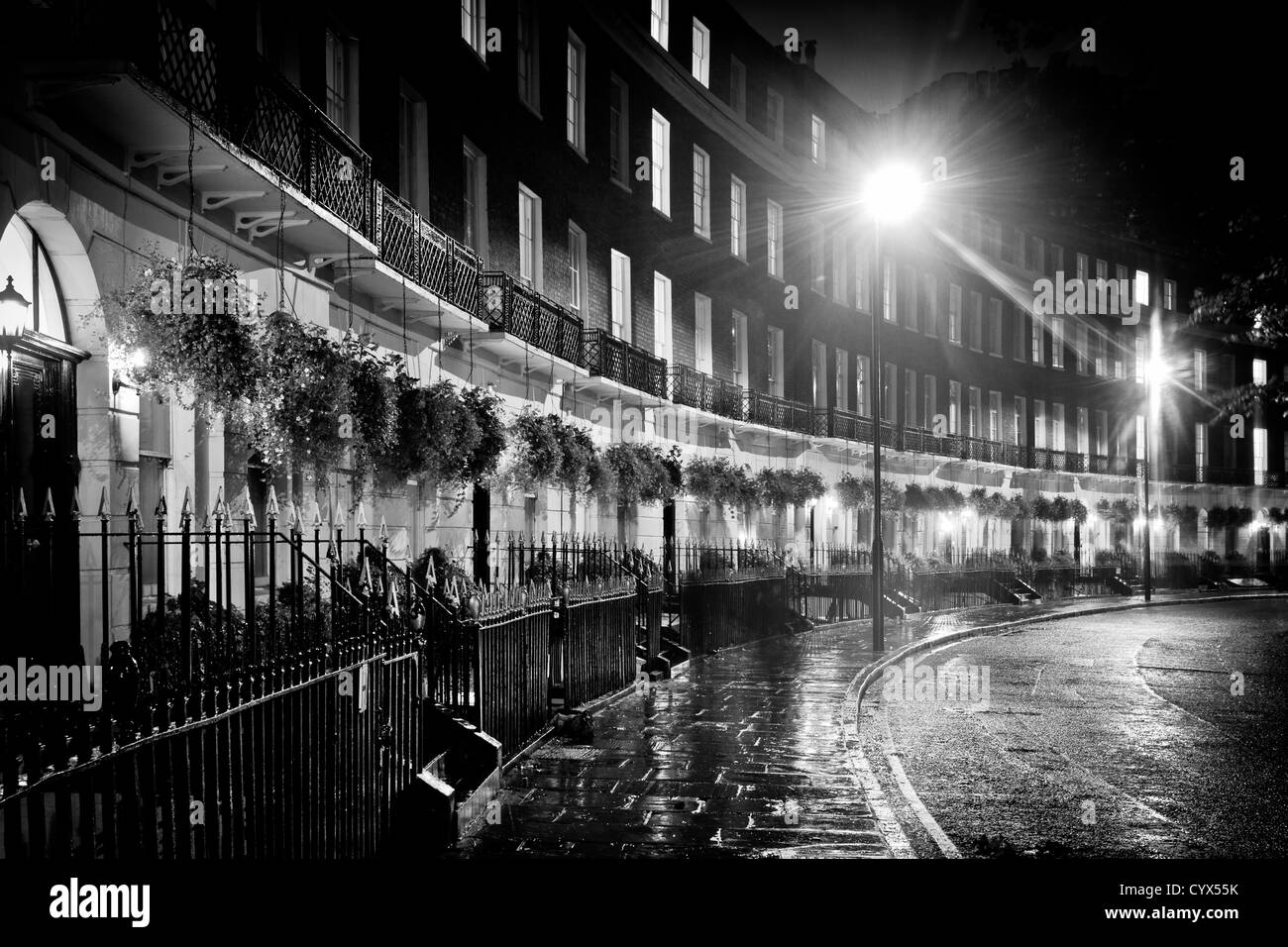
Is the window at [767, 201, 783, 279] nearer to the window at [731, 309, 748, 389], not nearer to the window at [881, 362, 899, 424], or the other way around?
the window at [731, 309, 748, 389]

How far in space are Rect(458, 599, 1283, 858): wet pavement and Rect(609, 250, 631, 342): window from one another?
13.0 meters

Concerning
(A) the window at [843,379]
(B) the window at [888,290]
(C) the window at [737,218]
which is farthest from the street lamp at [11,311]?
(B) the window at [888,290]

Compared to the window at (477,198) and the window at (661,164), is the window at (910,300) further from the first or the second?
the window at (477,198)

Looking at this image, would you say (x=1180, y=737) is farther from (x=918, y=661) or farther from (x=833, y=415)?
(x=833, y=415)

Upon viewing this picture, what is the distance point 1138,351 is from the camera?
56344 millimetres

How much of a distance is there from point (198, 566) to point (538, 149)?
12949 mm

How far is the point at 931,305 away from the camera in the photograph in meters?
44.5

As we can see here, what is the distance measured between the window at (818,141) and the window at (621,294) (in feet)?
41.0

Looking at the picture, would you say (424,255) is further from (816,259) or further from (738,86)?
(816,259)

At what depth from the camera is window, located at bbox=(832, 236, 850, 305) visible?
126 ft

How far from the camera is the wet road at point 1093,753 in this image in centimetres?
770

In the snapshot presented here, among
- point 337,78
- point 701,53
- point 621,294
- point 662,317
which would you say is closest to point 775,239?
point 701,53

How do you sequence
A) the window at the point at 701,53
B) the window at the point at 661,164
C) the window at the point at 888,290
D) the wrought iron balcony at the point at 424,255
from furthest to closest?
the window at the point at 888,290
the window at the point at 701,53
the window at the point at 661,164
the wrought iron balcony at the point at 424,255
